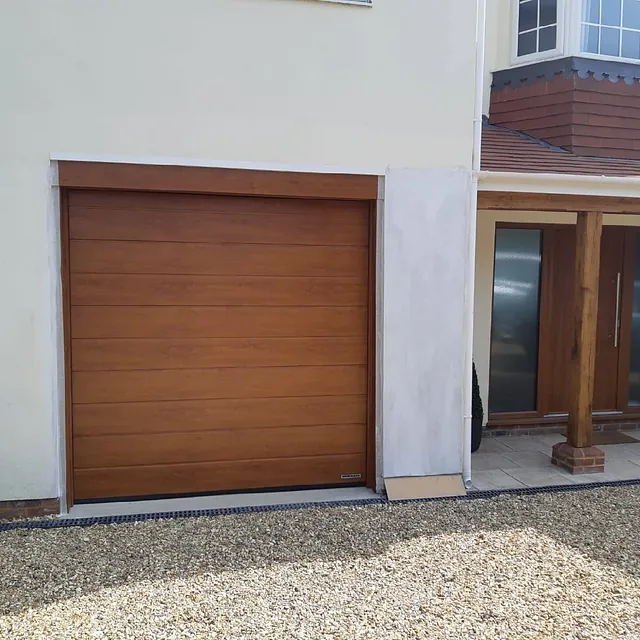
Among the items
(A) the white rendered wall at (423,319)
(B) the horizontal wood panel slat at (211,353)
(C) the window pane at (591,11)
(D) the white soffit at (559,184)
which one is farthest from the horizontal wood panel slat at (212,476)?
(C) the window pane at (591,11)

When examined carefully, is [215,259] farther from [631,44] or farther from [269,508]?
[631,44]

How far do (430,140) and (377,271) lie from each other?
121cm

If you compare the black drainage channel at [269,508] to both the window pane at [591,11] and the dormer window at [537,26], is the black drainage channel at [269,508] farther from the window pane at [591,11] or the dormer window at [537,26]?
the window pane at [591,11]

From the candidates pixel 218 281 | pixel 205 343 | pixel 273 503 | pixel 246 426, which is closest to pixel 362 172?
pixel 218 281

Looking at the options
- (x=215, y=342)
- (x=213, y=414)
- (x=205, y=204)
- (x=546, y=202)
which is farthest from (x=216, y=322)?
(x=546, y=202)

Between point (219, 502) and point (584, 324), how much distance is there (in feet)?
12.2

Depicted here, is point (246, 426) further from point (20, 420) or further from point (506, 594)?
point (506, 594)

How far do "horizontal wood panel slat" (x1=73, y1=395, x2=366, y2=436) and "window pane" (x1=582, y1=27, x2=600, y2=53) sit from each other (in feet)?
16.5

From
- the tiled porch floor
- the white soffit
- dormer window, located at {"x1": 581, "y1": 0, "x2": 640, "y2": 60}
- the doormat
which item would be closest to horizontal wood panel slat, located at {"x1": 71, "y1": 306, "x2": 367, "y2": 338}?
the white soffit

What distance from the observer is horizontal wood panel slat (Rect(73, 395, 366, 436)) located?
5.31 metres

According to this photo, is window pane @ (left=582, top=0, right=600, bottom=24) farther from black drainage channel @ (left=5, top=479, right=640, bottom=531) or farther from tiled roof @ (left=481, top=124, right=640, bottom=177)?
black drainage channel @ (left=5, top=479, right=640, bottom=531)

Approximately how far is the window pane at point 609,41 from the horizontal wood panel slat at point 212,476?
18.2 feet

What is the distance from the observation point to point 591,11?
7.47 meters

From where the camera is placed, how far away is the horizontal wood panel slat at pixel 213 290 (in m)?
5.23
